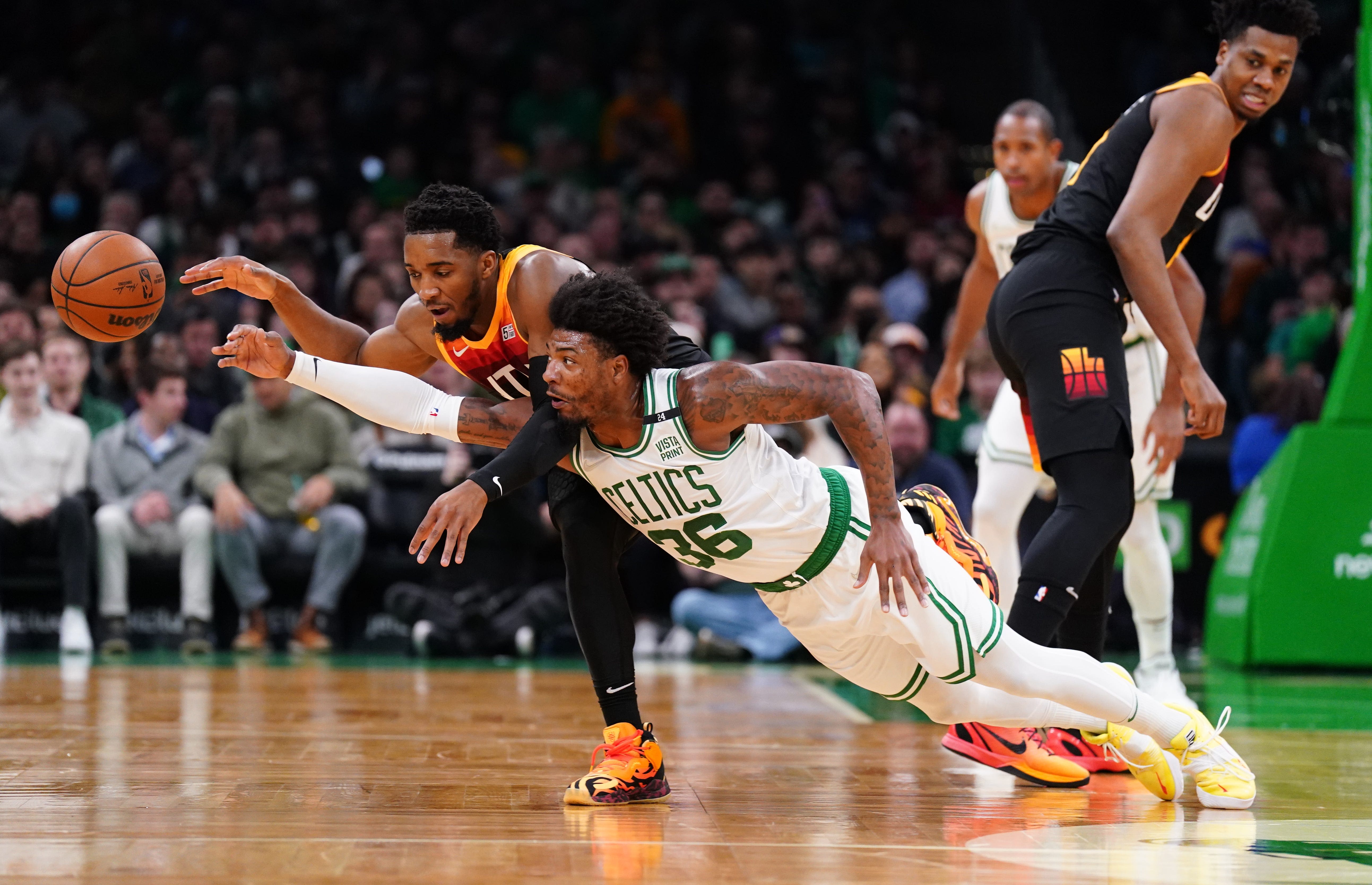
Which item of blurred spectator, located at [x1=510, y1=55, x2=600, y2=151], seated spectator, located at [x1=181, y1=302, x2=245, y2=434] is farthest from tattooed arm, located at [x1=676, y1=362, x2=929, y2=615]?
blurred spectator, located at [x1=510, y1=55, x2=600, y2=151]

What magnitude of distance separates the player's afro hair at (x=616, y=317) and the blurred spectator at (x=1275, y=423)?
19.0ft

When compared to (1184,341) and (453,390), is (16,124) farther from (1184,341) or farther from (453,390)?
(1184,341)

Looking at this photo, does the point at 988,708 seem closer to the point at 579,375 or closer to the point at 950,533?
the point at 950,533

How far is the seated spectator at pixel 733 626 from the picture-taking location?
8266mm

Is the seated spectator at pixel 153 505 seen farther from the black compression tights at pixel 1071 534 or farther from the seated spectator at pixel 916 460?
the black compression tights at pixel 1071 534

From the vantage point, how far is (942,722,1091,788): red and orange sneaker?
12.9 feet

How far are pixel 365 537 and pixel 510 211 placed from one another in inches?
156

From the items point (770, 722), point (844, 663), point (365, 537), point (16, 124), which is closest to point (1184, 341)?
point (844, 663)

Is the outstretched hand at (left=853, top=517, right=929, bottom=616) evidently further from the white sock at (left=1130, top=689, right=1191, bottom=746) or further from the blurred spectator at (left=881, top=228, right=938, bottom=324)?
the blurred spectator at (left=881, top=228, right=938, bottom=324)

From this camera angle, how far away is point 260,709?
18.1 feet

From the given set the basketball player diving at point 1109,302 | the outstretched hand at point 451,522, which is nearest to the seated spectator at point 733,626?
the basketball player diving at point 1109,302

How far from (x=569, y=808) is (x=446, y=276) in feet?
4.61

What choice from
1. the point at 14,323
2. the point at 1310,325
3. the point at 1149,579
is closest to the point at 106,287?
the point at 1149,579

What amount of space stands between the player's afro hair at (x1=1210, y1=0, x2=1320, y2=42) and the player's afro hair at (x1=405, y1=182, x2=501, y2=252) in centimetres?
216
